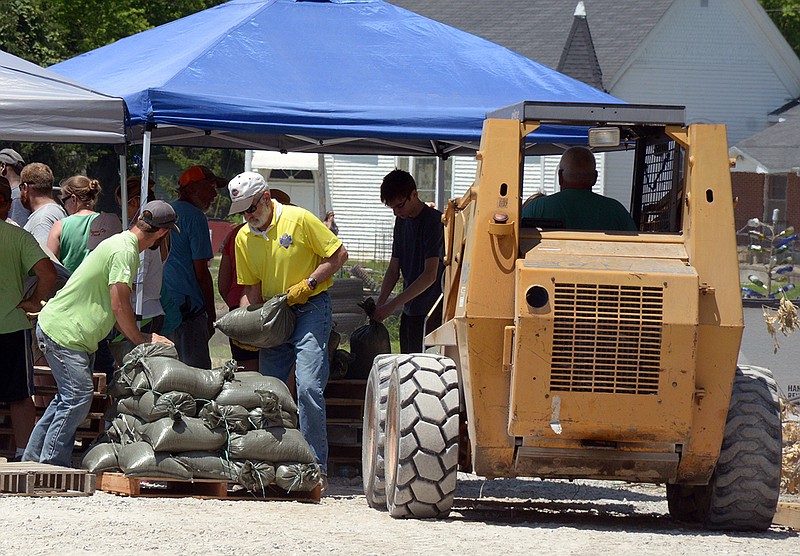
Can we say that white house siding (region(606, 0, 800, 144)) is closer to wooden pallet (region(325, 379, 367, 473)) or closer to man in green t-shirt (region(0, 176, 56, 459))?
wooden pallet (region(325, 379, 367, 473))

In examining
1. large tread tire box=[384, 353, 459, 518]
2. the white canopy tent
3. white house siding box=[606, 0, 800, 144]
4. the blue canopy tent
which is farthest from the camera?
white house siding box=[606, 0, 800, 144]

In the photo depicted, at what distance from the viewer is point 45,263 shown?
26.9ft

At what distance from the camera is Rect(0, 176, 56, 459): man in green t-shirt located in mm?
8156

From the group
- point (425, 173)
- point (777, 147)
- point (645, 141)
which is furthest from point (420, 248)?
point (425, 173)

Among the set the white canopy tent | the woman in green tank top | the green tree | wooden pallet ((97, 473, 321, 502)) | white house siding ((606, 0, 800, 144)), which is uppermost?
the green tree

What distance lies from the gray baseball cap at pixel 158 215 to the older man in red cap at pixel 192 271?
172 cm

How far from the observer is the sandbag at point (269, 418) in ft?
25.3

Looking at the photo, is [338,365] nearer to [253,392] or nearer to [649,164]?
[253,392]

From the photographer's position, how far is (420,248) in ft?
33.2

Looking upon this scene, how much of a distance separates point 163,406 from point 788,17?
41379 mm

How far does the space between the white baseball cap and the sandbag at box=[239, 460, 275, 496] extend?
60.1 inches

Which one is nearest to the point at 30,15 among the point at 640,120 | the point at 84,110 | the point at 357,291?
the point at 357,291

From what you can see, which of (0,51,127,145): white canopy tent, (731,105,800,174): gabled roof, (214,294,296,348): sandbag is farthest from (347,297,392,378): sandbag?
(731,105,800,174): gabled roof

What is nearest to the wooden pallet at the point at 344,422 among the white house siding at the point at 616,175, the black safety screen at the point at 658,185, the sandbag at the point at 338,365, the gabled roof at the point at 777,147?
the sandbag at the point at 338,365
